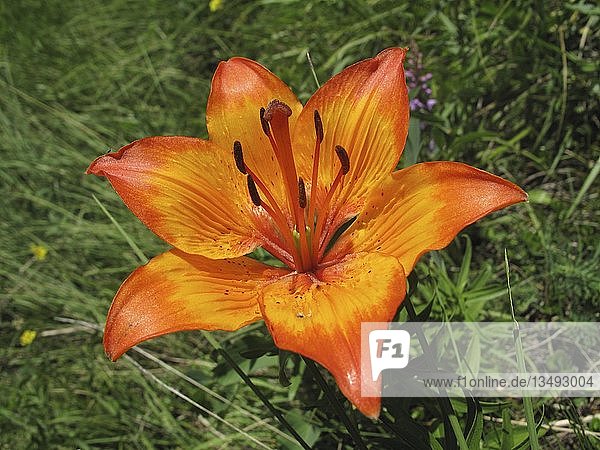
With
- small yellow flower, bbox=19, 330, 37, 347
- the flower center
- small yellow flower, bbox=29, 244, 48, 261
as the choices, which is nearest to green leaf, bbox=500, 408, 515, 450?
the flower center

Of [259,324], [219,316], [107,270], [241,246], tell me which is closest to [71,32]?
[107,270]

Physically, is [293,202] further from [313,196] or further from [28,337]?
[28,337]

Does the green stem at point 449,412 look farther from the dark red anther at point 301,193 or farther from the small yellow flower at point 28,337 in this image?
the small yellow flower at point 28,337

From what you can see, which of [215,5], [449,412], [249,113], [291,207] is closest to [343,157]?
[291,207]

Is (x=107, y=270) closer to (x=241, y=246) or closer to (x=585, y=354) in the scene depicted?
(x=241, y=246)

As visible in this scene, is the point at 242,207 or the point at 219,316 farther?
the point at 242,207

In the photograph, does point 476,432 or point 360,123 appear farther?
point 360,123
